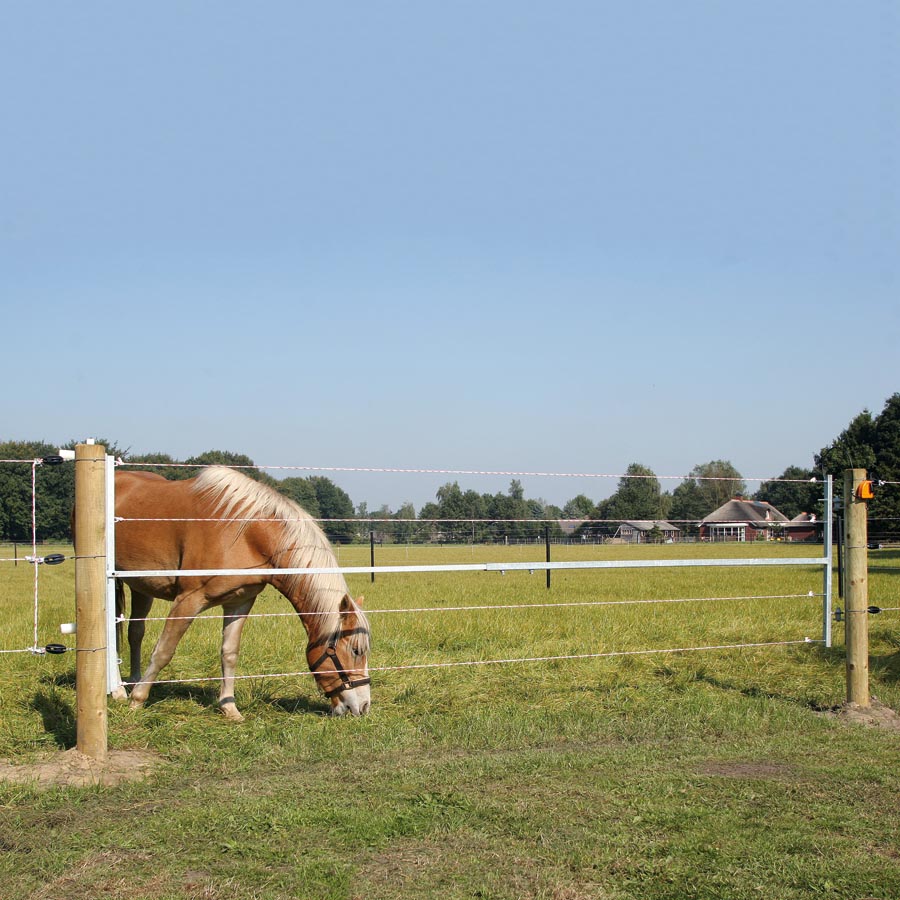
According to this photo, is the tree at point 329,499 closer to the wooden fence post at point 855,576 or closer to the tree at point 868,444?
the wooden fence post at point 855,576

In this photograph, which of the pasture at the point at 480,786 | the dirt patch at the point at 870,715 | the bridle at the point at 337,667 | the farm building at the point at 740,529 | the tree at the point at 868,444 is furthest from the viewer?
the tree at the point at 868,444

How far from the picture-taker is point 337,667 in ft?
19.6

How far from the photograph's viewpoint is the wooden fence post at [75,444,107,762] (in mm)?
4590

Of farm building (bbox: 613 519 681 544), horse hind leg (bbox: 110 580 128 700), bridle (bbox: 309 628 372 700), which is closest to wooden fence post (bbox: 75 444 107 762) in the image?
horse hind leg (bbox: 110 580 128 700)

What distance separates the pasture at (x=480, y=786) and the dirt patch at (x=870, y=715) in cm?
8

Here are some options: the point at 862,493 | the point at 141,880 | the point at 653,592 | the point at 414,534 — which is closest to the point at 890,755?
the point at 862,493

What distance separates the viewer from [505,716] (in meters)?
5.73

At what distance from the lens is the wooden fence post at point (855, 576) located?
5.93 metres

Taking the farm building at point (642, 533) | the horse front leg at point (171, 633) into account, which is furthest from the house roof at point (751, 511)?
the horse front leg at point (171, 633)

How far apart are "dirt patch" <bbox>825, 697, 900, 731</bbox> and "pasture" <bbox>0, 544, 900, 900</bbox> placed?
0.08 m

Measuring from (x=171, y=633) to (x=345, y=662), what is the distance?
1.23 meters

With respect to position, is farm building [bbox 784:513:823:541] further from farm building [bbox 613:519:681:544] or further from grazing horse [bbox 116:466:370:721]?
grazing horse [bbox 116:466:370:721]

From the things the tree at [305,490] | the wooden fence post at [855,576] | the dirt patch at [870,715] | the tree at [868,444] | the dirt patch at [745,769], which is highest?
the tree at [868,444]

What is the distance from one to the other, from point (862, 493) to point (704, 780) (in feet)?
9.21
